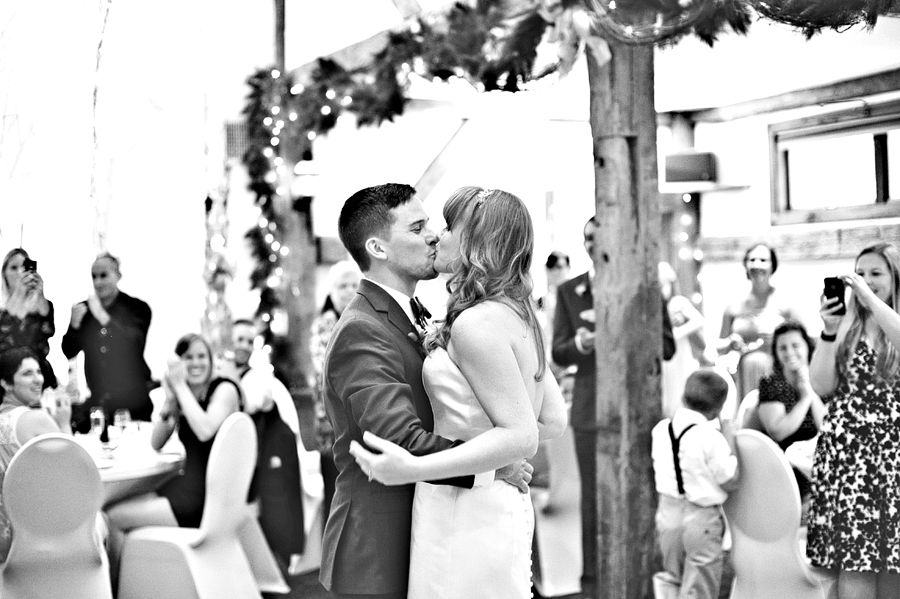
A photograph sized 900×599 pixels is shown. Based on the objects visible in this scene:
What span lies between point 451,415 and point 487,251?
28 cm

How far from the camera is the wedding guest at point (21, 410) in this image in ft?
11.4

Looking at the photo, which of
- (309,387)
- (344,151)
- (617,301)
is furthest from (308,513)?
(344,151)

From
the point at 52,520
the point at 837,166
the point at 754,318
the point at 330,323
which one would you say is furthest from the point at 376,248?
the point at 837,166

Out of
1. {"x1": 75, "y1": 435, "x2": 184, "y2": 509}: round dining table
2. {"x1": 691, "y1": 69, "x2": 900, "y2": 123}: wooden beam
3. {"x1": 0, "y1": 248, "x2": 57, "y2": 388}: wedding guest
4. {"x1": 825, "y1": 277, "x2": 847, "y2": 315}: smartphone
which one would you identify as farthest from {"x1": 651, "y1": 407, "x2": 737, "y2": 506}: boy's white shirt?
{"x1": 691, "y1": 69, "x2": 900, "y2": 123}: wooden beam

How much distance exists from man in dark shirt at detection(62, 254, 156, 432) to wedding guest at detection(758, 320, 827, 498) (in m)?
2.52

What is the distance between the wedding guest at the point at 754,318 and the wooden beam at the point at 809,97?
49.6 inches

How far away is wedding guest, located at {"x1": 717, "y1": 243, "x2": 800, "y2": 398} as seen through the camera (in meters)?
4.57

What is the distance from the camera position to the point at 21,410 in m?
3.58

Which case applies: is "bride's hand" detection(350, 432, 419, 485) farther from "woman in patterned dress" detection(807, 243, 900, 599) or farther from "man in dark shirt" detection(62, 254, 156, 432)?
"man in dark shirt" detection(62, 254, 156, 432)

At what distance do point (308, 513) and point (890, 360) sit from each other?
9.20 feet

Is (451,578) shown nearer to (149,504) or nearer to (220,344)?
(149,504)

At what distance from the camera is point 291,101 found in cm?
546

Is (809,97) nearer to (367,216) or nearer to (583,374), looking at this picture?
(583,374)

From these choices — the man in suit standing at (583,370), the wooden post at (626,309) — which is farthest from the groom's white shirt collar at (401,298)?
the man in suit standing at (583,370)
